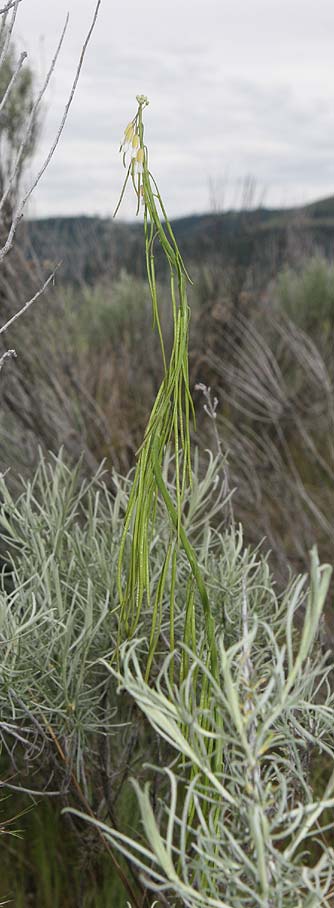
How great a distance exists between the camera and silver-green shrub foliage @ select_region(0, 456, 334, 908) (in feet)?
2.01

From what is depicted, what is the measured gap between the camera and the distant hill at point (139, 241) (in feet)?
19.0

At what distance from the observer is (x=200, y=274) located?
5.99 meters

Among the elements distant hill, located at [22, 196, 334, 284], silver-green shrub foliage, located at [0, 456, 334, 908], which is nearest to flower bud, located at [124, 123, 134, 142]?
silver-green shrub foliage, located at [0, 456, 334, 908]

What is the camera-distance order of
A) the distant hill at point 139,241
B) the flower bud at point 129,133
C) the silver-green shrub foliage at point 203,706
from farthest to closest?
the distant hill at point 139,241 → the flower bud at point 129,133 → the silver-green shrub foliage at point 203,706

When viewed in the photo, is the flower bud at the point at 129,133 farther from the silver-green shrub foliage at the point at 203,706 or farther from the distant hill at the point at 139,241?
the distant hill at the point at 139,241

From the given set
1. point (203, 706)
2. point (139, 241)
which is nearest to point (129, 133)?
point (203, 706)

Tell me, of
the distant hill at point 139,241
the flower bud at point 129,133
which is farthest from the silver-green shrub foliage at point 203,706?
the distant hill at point 139,241

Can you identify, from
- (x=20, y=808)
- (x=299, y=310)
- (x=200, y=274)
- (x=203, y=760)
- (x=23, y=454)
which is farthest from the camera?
(x=299, y=310)

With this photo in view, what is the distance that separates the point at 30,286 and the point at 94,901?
80.6 inches

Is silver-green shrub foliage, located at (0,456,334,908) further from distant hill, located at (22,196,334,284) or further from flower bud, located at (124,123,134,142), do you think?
distant hill, located at (22,196,334,284)

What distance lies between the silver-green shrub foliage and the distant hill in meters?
3.39

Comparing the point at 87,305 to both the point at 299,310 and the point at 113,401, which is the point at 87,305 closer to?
the point at 299,310

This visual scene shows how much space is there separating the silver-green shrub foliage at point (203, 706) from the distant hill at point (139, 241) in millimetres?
3387

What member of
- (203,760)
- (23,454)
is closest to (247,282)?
(23,454)
